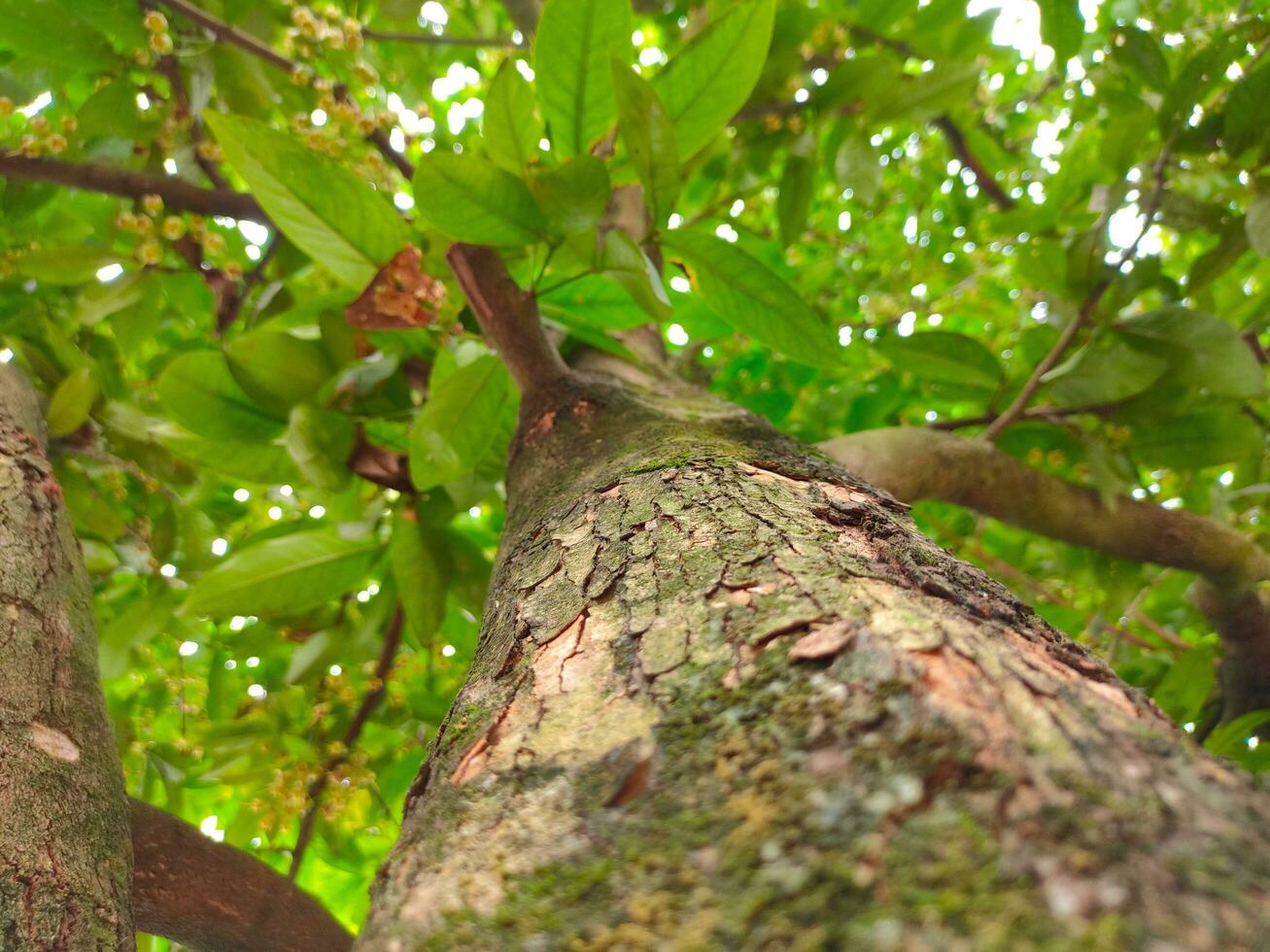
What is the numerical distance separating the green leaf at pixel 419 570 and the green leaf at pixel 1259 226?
1384 millimetres

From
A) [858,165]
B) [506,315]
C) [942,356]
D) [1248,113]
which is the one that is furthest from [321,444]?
[1248,113]

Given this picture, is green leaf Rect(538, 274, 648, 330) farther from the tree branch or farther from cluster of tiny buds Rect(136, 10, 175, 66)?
cluster of tiny buds Rect(136, 10, 175, 66)

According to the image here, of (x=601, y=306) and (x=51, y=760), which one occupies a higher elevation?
(x=601, y=306)

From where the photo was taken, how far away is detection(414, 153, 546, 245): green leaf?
971mm

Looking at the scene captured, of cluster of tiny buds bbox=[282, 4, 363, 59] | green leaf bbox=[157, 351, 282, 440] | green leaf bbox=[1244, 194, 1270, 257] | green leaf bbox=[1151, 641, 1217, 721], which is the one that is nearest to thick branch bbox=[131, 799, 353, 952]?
green leaf bbox=[157, 351, 282, 440]

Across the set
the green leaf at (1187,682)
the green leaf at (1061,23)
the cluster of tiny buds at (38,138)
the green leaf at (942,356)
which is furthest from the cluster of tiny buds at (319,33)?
the green leaf at (1187,682)

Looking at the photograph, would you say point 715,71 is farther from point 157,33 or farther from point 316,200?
point 157,33

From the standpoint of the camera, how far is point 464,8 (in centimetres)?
261

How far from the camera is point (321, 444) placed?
1331mm

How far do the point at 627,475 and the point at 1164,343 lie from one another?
3.77 ft

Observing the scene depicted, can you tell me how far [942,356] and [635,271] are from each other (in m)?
0.89

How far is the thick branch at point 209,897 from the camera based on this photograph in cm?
98

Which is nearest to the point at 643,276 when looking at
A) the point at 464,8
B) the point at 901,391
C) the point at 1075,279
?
the point at 1075,279

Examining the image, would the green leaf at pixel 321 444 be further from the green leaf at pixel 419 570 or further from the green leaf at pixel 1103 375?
the green leaf at pixel 1103 375
